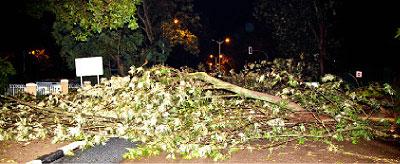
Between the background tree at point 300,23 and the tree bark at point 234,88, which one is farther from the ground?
the background tree at point 300,23

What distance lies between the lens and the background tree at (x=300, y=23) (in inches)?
1006

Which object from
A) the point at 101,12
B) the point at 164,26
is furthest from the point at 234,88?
the point at 164,26

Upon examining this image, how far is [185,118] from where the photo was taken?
788 centimetres

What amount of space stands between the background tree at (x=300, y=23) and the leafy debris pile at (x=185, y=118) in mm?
17109

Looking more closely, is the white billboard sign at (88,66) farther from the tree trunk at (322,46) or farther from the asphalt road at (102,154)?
the tree trunk at (322,46)

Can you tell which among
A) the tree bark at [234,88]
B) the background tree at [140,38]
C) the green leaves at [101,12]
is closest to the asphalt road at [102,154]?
the tree bark at [234,88]

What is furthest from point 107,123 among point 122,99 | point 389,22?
point 389,22

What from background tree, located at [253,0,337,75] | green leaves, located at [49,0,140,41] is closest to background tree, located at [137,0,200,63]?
background tree, located at [253,0,337,75]

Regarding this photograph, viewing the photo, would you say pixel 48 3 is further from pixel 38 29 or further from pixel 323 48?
pixel 38 29

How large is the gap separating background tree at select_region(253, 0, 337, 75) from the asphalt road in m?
19.4

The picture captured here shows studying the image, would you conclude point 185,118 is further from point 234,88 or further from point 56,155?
point 56,155

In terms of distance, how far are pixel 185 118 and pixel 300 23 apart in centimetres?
1986

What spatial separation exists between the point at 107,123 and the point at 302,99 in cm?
456

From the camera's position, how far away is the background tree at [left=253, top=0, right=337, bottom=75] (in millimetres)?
25547
